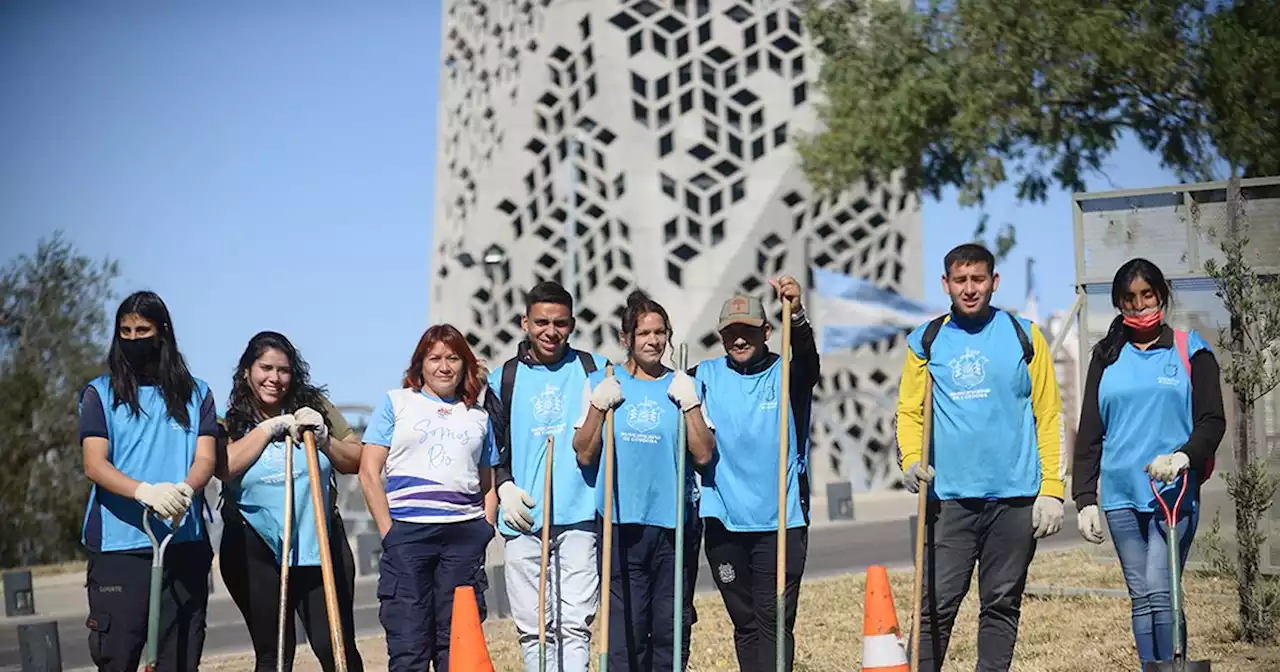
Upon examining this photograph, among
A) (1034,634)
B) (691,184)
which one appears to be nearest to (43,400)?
(691,184)

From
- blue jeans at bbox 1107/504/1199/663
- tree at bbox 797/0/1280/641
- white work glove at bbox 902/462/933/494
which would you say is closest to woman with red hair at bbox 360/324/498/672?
white work glove at bbox 902/462/933/494

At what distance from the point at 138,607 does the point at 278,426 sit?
3.33 ft

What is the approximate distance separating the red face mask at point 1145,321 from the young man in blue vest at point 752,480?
1.46 metres

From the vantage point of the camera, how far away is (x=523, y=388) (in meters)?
7.93

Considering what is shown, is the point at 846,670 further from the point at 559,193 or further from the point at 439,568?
the point at 559,193

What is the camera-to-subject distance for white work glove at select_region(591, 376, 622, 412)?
7457 millimetres

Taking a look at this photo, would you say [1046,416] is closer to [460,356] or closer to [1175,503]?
[1175,503]

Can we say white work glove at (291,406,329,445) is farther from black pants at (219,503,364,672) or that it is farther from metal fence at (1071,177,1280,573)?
metal fence at (1071,177,1280,573)

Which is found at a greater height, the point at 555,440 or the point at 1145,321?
the point at 1145,321

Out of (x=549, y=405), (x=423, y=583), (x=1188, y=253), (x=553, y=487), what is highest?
(x=1188, y=253)

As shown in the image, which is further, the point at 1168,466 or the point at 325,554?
the point at 1168,466

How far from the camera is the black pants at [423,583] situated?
7.62 m

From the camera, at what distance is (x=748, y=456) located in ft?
25.5

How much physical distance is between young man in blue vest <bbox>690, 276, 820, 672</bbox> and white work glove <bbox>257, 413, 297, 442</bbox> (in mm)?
1846
